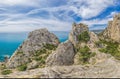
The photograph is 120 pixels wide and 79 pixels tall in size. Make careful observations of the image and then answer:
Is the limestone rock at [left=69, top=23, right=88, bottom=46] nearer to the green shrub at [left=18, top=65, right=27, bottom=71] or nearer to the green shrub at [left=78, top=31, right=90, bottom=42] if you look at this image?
the green shrub at [left=78, top=31, right=90, bottom=42]

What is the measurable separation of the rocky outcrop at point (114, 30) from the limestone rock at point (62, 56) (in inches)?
1038

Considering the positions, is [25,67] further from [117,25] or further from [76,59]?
[117,25]

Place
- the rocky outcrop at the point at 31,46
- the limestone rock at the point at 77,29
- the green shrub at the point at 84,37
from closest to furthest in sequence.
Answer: the green shrub at the point at 84,37
the rocky outcrop at the point at 31,46
the limestone rock at the point at 77,29


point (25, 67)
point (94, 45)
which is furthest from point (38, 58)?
point (94, 45)

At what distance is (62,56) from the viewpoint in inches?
5354

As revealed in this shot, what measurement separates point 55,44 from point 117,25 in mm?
40377

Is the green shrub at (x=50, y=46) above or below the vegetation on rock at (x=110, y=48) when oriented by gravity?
above

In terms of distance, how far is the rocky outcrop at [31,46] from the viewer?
151 metres

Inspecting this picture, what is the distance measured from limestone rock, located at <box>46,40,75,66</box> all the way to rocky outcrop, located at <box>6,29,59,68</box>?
20.0m

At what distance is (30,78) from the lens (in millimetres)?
54469

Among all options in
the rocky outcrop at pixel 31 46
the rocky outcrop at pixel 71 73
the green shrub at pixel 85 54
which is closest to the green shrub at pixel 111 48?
the green shrub at pixel 85 54

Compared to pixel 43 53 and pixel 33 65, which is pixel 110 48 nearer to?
pixel 43 53

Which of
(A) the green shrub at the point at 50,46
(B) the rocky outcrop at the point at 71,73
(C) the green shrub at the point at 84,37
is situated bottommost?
(B) the rocky outcrop at the point at 71,73

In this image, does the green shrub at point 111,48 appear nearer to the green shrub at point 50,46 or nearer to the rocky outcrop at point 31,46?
the green shrub at point 50,46
